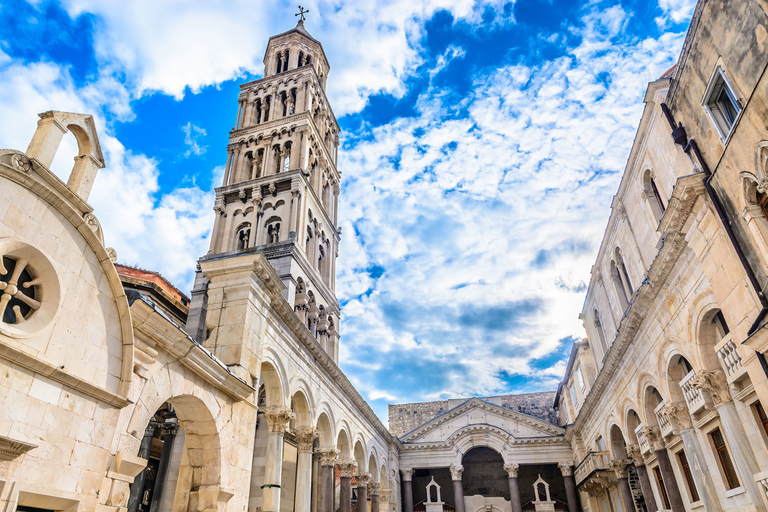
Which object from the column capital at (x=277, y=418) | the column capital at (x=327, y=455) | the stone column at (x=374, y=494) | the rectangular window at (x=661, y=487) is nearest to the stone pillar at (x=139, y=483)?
the column capital at (x=277, y=418)

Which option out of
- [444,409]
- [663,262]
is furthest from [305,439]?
[444,409]

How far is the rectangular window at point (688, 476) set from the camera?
16.1 m

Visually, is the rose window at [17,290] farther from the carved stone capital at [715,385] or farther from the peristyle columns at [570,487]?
the peristyle columns at [570,487]

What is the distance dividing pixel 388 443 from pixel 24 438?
29.4m

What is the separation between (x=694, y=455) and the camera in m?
14.4

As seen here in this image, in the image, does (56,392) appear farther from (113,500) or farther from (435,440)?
(435,440)

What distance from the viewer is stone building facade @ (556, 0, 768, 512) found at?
9766 millimetres

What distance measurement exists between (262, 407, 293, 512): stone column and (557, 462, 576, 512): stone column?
87.0ft

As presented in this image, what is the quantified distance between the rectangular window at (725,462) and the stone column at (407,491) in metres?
26.1

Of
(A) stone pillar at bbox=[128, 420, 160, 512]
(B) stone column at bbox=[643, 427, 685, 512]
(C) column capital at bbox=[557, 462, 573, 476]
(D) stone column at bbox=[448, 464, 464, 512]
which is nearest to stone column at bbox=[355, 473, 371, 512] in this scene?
(A) stone pillar at bbox=[128, 420, 160, 512]

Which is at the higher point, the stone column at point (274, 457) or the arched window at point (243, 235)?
the arched window at point (243, 235)

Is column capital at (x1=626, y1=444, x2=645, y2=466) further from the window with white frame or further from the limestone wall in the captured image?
the limestone wall

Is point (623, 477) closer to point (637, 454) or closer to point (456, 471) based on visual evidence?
point (637, 454)

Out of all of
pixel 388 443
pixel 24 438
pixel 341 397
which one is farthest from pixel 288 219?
pixel 24 438
